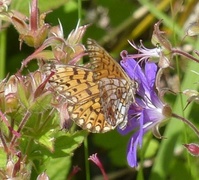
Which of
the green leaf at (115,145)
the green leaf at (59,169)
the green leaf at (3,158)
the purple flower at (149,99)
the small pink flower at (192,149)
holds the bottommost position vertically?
the green leaf at (115,145)

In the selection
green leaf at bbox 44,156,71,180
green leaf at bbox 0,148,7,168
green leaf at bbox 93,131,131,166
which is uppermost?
green leaf at bbox 0,148,7,168

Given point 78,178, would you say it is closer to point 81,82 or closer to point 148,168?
point 148,168

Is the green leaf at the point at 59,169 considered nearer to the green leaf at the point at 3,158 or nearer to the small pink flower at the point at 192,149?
the green leaf at the point at 3,158

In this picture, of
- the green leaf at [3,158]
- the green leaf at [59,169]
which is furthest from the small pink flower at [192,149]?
the green leaf at [59,169]

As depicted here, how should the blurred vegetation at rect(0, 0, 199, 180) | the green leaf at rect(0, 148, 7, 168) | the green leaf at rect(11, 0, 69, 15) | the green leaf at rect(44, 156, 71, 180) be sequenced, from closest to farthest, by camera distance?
the green leaf at rect(0, 148, 7, 168)
the green leaf at rect(44, 156, 71, 180)
the green leaf at rect(11, 0, 69, 15)
the blurred vegetation at rect(0, 0, 199, 180)

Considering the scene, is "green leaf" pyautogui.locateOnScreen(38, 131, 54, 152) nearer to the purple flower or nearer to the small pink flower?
the purple flower

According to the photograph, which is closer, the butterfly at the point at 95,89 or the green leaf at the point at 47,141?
the butterfly at the point at 95,89

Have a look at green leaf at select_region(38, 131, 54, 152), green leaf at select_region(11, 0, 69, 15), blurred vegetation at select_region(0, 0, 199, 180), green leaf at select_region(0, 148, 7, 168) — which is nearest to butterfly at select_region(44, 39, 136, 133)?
green leaf at select_region(38, 131, 54, 152)

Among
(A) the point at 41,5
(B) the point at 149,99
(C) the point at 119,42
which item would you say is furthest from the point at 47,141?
(C) the point at 119,42
